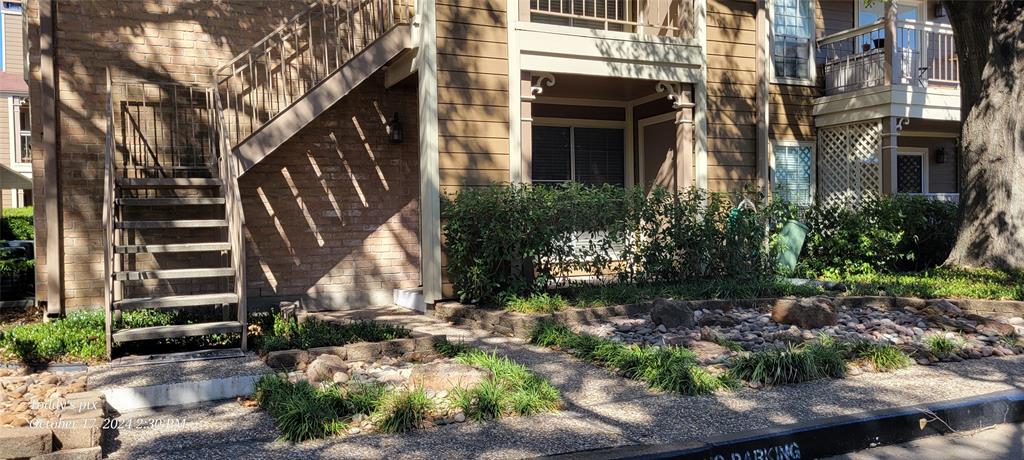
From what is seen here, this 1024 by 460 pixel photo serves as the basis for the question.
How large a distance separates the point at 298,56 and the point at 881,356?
767 cm

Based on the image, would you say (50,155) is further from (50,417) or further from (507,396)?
(507,396)

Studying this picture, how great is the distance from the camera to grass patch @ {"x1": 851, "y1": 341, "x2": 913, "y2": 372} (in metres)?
6.11

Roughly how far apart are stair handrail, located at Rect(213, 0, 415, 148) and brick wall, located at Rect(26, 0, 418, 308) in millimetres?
295

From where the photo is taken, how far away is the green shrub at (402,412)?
4.54 metres

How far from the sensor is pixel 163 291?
9.27 m

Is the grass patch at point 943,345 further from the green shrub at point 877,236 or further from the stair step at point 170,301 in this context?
the stair step at point 170,301

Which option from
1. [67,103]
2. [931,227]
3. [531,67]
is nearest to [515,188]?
[531,67]

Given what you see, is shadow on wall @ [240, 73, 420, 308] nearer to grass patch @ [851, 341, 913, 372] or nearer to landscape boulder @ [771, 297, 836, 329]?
landscape boulder @ [771, 297, 836, 329]

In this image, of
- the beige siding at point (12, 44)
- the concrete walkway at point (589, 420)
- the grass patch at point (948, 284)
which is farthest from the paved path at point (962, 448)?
the beige siding at point (12, 44)

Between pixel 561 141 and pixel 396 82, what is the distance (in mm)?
3820

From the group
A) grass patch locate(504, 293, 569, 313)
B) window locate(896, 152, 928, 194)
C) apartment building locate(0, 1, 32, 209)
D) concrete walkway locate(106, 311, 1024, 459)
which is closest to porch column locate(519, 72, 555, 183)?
grass patch locate(504, 293, 569, 313)

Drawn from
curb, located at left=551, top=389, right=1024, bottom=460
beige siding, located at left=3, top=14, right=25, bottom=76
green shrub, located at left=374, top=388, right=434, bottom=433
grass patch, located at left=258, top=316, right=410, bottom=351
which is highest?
beige siding, located at left=3, top=14, right=25, bottom=76

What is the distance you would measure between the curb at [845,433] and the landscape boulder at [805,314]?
7.58 ft

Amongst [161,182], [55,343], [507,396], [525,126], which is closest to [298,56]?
[161,182]
